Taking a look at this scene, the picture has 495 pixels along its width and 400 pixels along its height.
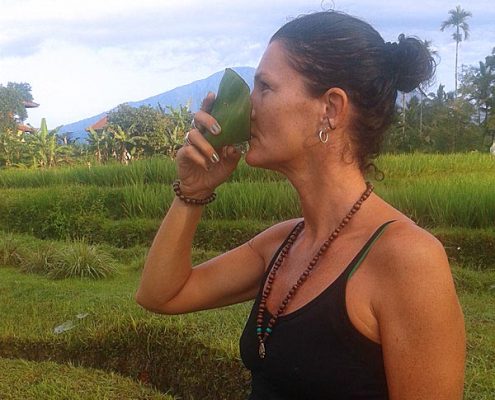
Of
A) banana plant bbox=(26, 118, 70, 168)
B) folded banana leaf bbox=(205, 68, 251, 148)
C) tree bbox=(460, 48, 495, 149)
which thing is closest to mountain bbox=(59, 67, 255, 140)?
folded banana leaf bbox=(205, 68, 251, 148)

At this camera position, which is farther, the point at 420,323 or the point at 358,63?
the point at 358,63

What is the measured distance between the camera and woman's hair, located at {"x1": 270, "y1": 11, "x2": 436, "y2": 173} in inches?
53.5

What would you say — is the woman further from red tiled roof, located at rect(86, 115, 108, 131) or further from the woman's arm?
red tiled roof, located at rect(86, 115, 108, 131)

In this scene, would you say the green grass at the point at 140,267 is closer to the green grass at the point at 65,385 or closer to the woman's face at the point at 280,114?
the green grass at the point at 65,385

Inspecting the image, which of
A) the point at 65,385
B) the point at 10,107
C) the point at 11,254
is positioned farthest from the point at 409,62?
the point at 10,107

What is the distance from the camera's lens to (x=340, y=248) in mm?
1379

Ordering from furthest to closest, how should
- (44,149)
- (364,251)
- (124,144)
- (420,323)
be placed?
(124,144), (44,149), (364,251), (420,323)

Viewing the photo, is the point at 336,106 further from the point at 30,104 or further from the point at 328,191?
the point at 30,104

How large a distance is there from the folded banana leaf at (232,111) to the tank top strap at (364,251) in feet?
1.08

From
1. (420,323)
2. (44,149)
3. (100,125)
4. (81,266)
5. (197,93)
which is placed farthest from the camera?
(100,125)

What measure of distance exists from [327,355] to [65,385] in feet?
7.29

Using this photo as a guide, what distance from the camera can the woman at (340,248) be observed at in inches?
47.4

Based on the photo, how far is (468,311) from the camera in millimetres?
4203

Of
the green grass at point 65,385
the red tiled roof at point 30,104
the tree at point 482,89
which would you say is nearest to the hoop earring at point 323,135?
the green grass at point 65,385
